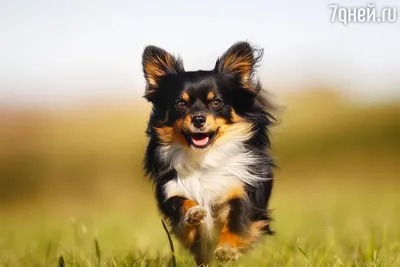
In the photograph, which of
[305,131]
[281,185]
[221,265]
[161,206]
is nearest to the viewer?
[221,265]

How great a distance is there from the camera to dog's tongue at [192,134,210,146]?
328cm

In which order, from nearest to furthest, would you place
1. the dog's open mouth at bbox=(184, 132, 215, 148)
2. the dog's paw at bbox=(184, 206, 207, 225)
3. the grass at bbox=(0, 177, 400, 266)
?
the dog's paw at bbox=(184, 206, 207, 225) → the dog's open mouth at bbox=(184, 132, 215, 148) → the grass at bbox=(0, 177, 400, 266)

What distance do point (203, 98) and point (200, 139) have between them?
0.21 m

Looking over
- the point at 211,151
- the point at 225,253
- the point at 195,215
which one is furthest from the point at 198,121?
the point at 225,253

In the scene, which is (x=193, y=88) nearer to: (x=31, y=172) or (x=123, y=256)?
(x=123, y=256)

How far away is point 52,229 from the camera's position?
13.0ft

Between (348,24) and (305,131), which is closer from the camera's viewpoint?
(348,24)

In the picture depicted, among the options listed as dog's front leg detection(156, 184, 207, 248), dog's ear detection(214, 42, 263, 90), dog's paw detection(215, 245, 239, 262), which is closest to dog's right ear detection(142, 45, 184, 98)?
dog's ear detection(214, 42, 263, 90)

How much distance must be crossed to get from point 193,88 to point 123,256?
101 cm

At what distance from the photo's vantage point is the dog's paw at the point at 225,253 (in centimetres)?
316

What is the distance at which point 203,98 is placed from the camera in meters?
3.24

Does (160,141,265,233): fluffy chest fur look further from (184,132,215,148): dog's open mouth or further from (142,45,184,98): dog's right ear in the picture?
(142,45,184,98): dog's right ear

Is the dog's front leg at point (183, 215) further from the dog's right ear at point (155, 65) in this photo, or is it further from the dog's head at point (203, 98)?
the dog's right ear at point (155, 65)

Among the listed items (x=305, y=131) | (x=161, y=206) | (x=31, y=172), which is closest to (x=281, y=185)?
(x=305, y=131)
